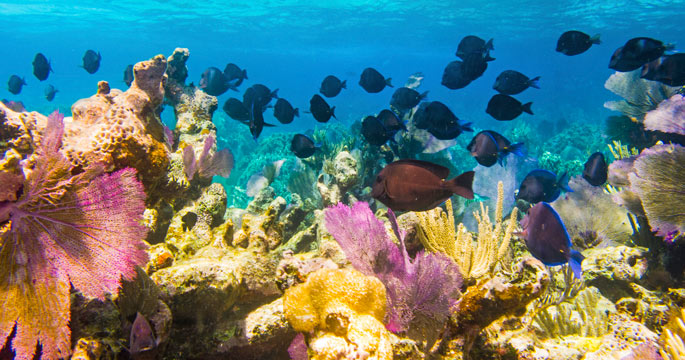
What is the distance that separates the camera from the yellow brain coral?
1558 mm

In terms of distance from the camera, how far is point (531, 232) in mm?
2656

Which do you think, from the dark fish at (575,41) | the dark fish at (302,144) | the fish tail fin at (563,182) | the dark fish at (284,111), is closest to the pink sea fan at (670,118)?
the fish tail fin at (563,182)

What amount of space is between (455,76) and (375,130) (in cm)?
162

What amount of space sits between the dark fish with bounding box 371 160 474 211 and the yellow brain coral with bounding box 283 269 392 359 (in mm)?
585

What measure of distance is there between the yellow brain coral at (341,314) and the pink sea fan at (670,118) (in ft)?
15.4

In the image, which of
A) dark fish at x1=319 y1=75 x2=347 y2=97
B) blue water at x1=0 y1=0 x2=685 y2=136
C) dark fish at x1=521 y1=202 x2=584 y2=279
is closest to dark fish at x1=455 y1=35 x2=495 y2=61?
dark fish at x1=319 y1=75 x2=347 y2=97

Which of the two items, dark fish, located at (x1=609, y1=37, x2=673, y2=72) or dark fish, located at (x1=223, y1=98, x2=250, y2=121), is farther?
dark fish, located at (x1=223, y1=98, x2=250, y2=121)

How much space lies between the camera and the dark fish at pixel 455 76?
15.8ft

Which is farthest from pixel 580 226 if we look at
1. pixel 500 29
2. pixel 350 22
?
pixel 500 29

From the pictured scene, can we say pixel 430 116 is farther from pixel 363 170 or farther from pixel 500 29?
pixel 500 29

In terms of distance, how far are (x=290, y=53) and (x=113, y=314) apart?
2821 inches

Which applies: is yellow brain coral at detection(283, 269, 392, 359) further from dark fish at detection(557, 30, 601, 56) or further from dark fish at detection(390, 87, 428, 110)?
dark fish at detection(557, 30, 601, 56)

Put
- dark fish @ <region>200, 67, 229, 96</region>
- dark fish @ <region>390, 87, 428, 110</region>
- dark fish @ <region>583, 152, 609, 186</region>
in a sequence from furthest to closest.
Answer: dark fish @ <region>200, 67, 229, 96</region>
dark fish @ <region>390, 87, 428, 110</region>
dark fish @ <region>583, 152, 609, 186</region>

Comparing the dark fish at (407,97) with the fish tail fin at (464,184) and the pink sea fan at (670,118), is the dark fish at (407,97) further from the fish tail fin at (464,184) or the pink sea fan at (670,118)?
the fish tail fin at (464,184)
